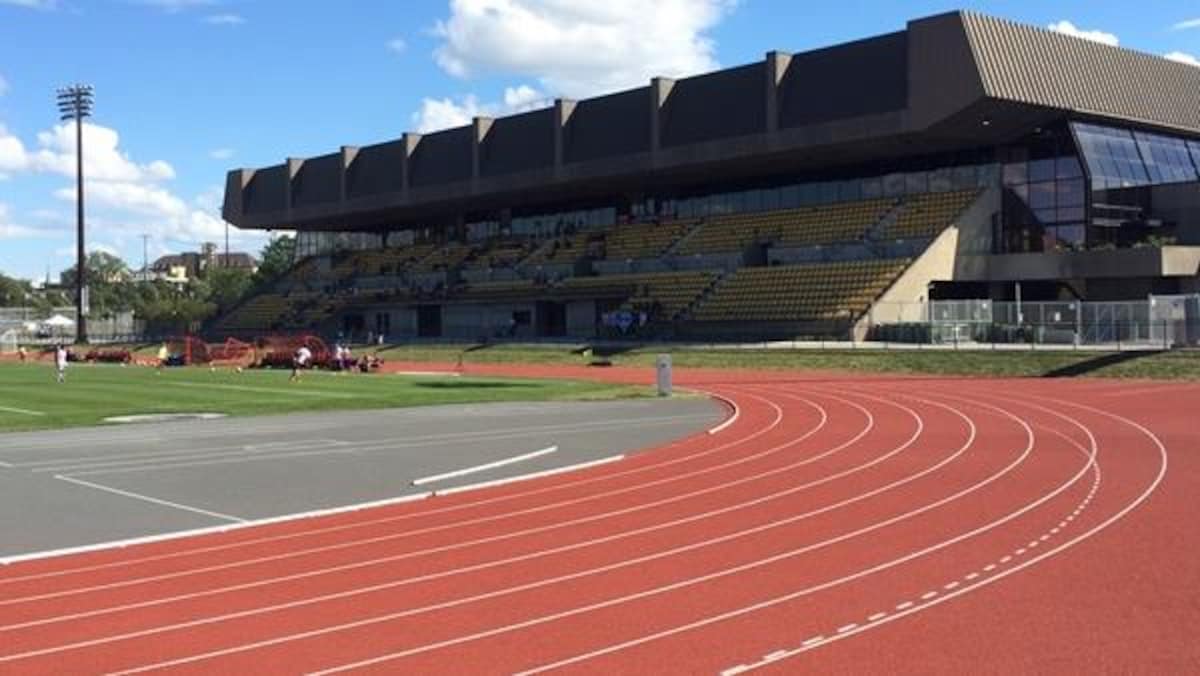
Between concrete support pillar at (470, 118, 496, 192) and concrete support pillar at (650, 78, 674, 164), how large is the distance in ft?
51.1

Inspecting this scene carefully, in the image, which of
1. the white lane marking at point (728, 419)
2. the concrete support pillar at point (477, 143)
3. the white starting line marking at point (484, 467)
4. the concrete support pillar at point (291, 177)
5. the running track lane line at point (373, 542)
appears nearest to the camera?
the running track lane line at point (373, 542)

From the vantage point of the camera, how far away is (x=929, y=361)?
41250 millimetres

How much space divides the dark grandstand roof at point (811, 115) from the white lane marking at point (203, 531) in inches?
1536

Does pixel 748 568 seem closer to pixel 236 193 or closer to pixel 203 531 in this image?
pixel 203 531

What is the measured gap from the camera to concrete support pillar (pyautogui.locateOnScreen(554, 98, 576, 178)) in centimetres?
6800

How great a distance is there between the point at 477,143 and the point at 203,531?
2508 inches

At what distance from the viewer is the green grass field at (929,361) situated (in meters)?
36.2

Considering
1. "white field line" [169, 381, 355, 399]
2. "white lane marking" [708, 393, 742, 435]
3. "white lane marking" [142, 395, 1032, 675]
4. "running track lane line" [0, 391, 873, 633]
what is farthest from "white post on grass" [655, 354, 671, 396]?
"white lane marking" [142, 395, 1032, 675]

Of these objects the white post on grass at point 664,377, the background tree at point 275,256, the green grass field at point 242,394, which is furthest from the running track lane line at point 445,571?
the background tree at point 275,256

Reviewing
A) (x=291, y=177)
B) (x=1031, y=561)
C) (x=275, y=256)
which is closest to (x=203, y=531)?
(x=1031, y=561)

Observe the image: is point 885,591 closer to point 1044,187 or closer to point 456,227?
point 1044,187

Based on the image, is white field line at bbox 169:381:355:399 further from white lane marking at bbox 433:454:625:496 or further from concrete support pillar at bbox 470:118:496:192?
concrete support pillar at bbox 470:118:496:192

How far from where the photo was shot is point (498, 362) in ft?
185

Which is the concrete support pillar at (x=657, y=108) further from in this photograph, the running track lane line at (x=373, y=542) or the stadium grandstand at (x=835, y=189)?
the running track lane line at (x=373, y=542)
